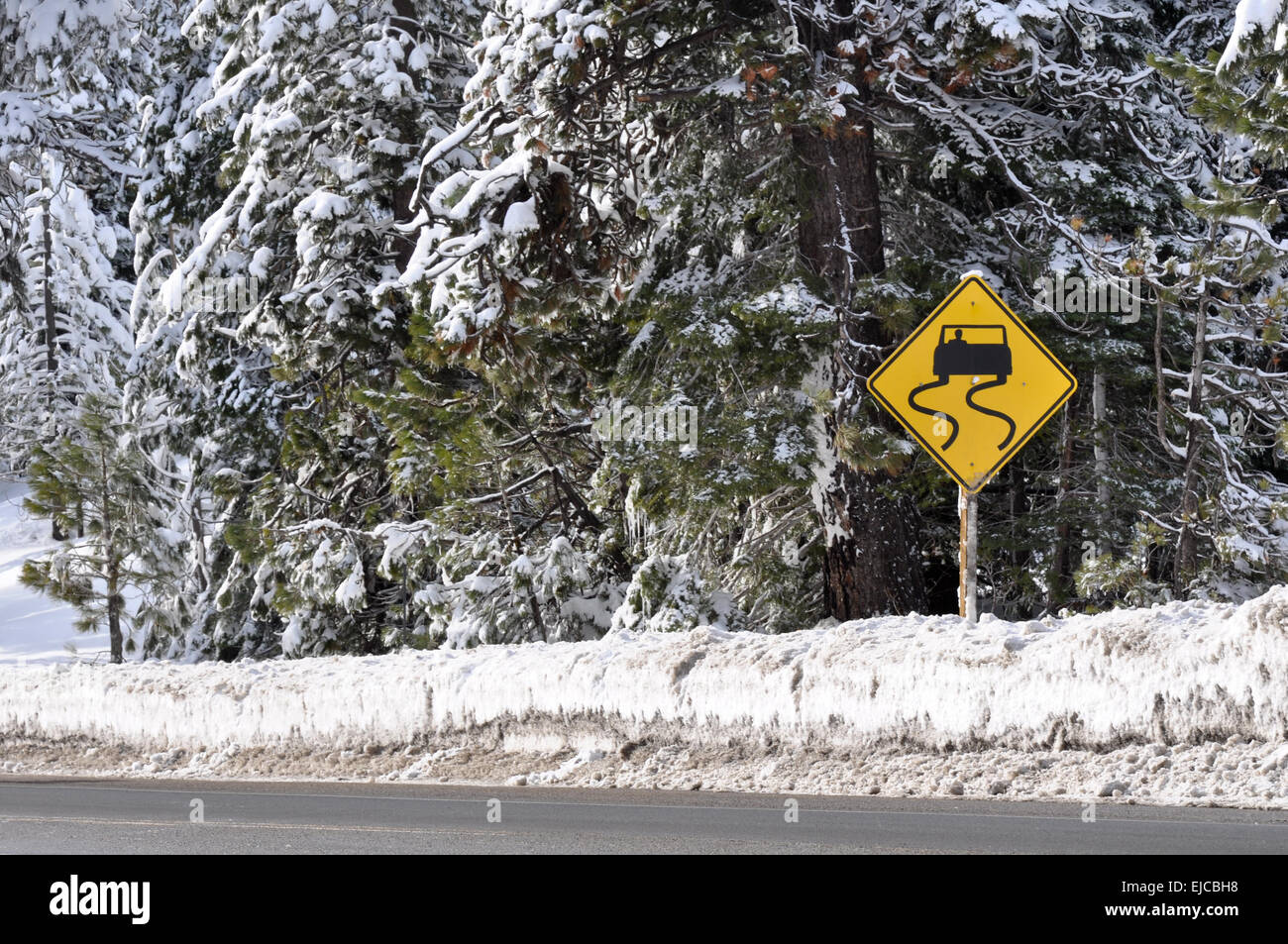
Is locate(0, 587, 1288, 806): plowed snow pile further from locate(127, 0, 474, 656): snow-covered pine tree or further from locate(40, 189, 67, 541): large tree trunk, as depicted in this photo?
locate(40, 189, 67, 541): large tree trunk

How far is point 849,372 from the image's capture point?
13.1 m

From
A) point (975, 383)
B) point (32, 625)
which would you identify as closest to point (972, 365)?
point (975, 383)

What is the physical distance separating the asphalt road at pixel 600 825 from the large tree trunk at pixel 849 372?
17.6 feet

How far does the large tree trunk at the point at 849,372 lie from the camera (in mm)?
13438

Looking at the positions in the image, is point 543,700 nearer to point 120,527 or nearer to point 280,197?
point 280,197

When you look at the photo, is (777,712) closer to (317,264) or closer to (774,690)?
(774,690)

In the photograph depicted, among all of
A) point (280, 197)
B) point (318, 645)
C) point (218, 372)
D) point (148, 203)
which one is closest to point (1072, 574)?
point (318, 645)

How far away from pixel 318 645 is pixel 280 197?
6.06 m

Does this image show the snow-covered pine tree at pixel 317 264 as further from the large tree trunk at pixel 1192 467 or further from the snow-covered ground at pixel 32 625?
the snow-covered ground at pixel 32 625

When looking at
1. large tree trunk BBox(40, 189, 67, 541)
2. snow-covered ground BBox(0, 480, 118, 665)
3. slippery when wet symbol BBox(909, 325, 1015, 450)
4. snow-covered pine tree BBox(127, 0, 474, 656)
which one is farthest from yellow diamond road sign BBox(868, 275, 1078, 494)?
large tree trunk BBox(40, 189, 67, 541)

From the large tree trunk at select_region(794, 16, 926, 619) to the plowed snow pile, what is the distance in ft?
10.5

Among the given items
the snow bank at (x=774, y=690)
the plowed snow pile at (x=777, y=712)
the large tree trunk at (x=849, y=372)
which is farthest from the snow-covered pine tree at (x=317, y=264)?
the plowed snow pile at (x=777, y=712)

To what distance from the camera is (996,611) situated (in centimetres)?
1534

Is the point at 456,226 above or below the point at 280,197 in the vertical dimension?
below
